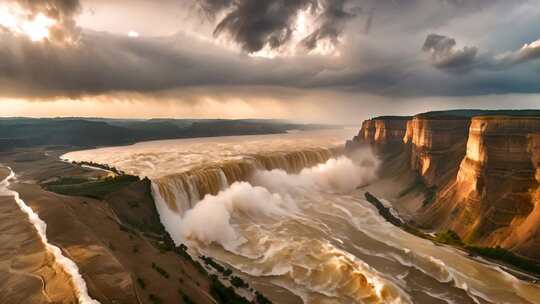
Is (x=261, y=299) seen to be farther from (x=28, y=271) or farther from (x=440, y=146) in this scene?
(x=440, y=146)

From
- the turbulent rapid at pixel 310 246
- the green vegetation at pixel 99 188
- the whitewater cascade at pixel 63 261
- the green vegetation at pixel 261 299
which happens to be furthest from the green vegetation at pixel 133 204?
the green vegetation at pixel 261 299

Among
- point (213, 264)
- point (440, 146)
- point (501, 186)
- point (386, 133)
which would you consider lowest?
A: point (213, 264)

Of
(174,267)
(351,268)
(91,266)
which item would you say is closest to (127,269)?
(91,266)

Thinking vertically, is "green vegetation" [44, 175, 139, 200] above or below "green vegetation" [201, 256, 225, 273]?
above

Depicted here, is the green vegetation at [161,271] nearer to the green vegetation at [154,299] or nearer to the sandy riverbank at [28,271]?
the green vegetation at [154,299]

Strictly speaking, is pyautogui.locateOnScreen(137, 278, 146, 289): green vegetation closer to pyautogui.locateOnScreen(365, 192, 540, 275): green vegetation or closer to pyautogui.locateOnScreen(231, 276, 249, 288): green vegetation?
pyautogui.locateOnScreen(231, 276, 249, 288): green vegetation

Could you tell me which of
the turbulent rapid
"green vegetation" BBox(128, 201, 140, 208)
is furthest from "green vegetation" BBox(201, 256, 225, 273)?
"green vegetation" BBox(128, 201, 140, 208)

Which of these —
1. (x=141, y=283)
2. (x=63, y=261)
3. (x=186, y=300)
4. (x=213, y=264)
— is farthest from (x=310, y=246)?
(x=63, y=261)

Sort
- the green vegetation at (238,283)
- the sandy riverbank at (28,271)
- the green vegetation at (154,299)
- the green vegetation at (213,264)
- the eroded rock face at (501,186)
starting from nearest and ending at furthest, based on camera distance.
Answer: the sandy riverbank at (28,271)
the green vegetation at (154,299)
the green vegetation at (238,283)
the green vegetation at (213,264)
the eroded rock face at (501,186)

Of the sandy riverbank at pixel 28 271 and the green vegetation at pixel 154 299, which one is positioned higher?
the sandy riverbank at pixel 28 271
